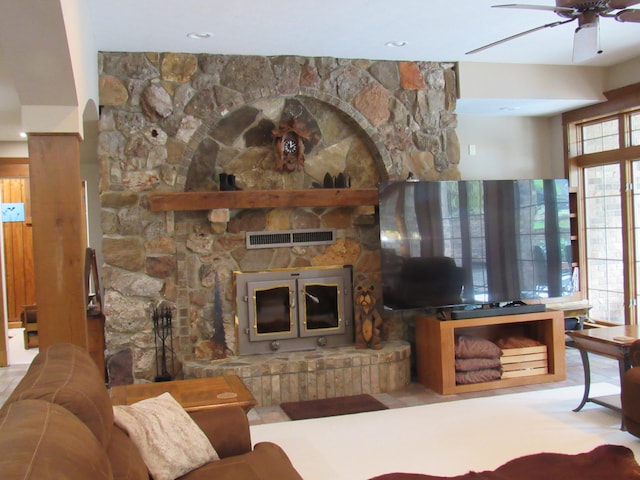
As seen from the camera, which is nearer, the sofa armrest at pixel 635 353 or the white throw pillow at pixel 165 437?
the white throw pillow at pixel 165 437

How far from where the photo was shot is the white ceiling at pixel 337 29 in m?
3.86

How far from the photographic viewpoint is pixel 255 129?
5004 millimetres

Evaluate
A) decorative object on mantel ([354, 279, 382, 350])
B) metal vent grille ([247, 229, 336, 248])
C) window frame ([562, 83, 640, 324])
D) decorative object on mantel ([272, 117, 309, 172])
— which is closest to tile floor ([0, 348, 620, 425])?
decorative object on mantel ([354, 279, 382, 350])

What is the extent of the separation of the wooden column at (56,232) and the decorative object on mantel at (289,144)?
197cm

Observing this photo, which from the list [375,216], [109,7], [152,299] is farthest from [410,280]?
[109,7]

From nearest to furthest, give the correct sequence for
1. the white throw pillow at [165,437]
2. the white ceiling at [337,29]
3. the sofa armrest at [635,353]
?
1. the white throw pillow at [165,437]
2. the sofa armrest at [635,353]
3. the white ceiling at [337,29]

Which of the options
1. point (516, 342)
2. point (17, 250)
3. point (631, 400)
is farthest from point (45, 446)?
point (17, 250)

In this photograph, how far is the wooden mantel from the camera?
4539mm

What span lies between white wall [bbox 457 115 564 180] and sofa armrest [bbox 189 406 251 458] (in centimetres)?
430

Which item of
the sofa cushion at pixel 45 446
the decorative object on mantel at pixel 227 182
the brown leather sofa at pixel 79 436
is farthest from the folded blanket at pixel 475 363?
the sofa cushion at pixel 45 446

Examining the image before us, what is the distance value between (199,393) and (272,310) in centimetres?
180

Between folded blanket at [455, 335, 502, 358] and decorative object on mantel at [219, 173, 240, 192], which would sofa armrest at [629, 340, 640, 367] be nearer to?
folded blanket at [455, 335, 502, 358]

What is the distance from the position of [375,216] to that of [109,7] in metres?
2.61

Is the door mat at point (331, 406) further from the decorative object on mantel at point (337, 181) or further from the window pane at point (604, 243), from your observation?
the window pane at point (604, 243)
